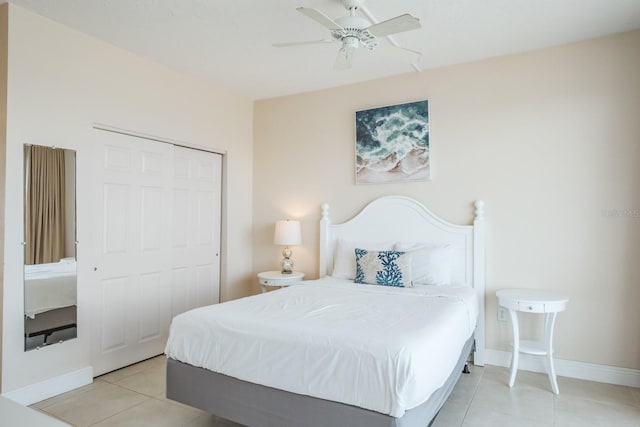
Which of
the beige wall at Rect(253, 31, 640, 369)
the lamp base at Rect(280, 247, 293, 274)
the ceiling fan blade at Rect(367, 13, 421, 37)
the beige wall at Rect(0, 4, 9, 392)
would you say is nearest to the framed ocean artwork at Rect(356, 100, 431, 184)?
the beige wall at Rect(253, 31, 640, 369)

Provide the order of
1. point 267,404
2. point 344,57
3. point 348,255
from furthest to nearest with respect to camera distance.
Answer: point 348,255 → point 344,57 → point 267,404

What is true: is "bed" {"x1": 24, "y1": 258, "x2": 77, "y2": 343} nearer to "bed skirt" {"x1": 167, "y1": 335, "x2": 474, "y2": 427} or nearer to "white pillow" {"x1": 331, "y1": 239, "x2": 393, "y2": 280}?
"bed skirt" {"x1": 167, "y1": 335, "x2": 474, "y2": 427}

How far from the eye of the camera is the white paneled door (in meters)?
3.44

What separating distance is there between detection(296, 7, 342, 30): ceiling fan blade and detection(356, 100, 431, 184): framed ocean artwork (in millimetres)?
1705

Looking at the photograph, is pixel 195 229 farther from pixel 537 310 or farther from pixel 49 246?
pixel 537 310

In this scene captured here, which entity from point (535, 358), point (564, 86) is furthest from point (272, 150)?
point (535, 358)

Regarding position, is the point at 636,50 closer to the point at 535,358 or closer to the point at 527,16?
the point at 527,16

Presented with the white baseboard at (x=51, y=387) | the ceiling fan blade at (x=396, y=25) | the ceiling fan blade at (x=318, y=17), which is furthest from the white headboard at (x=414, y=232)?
the white baseboard at (x=51, y=387)

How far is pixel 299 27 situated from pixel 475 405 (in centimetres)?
299

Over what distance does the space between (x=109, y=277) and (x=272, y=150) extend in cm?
228

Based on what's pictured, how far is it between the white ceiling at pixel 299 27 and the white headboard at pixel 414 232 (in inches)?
53.3

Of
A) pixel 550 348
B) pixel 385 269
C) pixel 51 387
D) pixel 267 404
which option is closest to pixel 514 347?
pixel 550 348

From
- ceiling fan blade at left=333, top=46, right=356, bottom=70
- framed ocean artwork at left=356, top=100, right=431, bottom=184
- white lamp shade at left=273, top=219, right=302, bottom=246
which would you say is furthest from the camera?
white lamp shade at left=273, top=219, right=302, bottom=246

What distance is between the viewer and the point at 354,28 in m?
2.50
